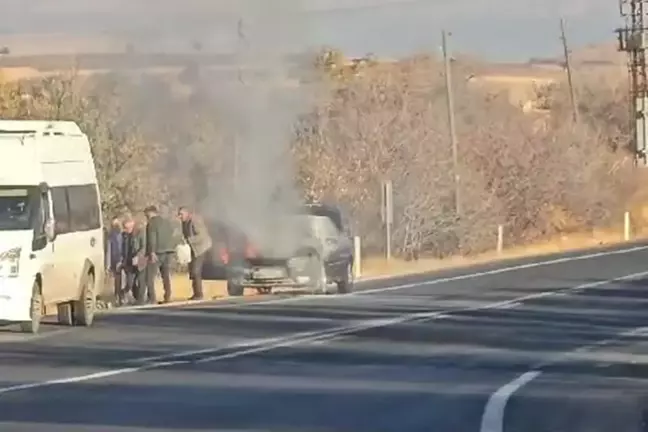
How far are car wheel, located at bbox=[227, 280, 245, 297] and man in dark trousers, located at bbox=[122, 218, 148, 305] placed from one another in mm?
2516

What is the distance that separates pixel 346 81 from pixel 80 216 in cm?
3879

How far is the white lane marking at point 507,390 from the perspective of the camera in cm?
1395

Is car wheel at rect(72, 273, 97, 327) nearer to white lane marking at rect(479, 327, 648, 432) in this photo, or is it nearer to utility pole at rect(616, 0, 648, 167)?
white lane marking at rect(479, 327, 648, 432)

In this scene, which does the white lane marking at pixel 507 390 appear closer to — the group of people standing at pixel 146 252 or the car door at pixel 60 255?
the car door at pixel 60 255

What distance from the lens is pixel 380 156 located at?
52.1 meters

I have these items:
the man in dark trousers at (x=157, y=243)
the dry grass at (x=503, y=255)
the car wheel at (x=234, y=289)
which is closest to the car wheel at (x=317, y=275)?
the car wheel at (x=234, y=289)

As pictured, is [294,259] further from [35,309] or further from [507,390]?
[507,390]

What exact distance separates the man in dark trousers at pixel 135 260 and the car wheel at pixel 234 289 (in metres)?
2.52

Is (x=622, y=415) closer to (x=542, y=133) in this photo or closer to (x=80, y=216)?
(x=80, y=216)

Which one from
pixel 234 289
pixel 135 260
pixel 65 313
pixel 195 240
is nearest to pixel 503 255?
pixel 234 289

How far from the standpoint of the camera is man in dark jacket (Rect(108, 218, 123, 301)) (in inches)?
1179

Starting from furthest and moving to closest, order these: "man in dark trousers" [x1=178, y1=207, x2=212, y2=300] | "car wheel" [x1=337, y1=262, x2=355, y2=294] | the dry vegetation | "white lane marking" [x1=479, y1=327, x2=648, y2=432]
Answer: the dry vegetation, "car wheel" [x1=337, y1=262, x2=355, y2=294], "man in dark trousers" [x1=178, y1=207, x2=212, y2=300], "white lane marking" [x1=479, y1=327, x2=648, y2=432]

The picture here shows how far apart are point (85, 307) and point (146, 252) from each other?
5528mm

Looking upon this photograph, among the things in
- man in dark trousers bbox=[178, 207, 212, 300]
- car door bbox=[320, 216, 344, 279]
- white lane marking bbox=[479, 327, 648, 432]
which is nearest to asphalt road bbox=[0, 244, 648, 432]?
white lane marking bbox=[479, 327, 648, 432]
